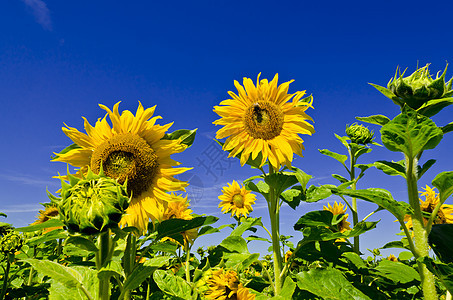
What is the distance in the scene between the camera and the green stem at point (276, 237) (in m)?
2.79

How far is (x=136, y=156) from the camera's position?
7.59 feet

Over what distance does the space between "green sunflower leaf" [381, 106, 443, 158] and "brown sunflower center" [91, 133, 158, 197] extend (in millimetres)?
1567

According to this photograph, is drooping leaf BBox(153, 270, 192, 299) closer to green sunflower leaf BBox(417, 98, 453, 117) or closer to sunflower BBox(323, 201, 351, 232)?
green sunflower leaf BBox(417, 98, 453, 117)

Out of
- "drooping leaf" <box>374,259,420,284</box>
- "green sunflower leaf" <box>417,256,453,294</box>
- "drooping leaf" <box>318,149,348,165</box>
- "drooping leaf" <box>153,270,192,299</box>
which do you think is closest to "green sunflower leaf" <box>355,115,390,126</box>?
"green sunflower leaf" <box>417,256,453,294</box>

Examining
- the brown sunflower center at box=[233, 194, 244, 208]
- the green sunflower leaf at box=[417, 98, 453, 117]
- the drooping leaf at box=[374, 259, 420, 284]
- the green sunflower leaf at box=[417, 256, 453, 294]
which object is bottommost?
the green sunflower leaf at box=[417, 256, 453, 294]

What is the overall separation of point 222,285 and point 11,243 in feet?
6.41

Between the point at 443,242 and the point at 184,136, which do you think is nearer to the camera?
the point at 443,242

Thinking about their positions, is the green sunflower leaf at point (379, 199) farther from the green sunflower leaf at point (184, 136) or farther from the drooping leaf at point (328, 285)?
the green sunflower leaf at point (184, 136)

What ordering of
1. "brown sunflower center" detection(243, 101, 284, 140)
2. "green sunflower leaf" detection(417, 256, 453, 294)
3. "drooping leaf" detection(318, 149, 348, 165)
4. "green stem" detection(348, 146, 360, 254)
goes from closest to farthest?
"green sunflower leaf" detection(417, 256, 453, 294)
"brown sunflower center" detection(243, 101, 284, 140)
"green stem" detection(348, 146, 360, 254)
"drooping leaf" detection(318, 149, 348, 165)

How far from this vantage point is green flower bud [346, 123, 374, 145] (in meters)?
4.14

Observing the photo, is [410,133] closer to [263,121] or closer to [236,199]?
[263,121]

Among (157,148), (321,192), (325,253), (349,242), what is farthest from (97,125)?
(349,242)

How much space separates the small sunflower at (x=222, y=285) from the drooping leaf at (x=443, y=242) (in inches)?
55.7

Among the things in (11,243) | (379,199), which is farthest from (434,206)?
(11,243)
